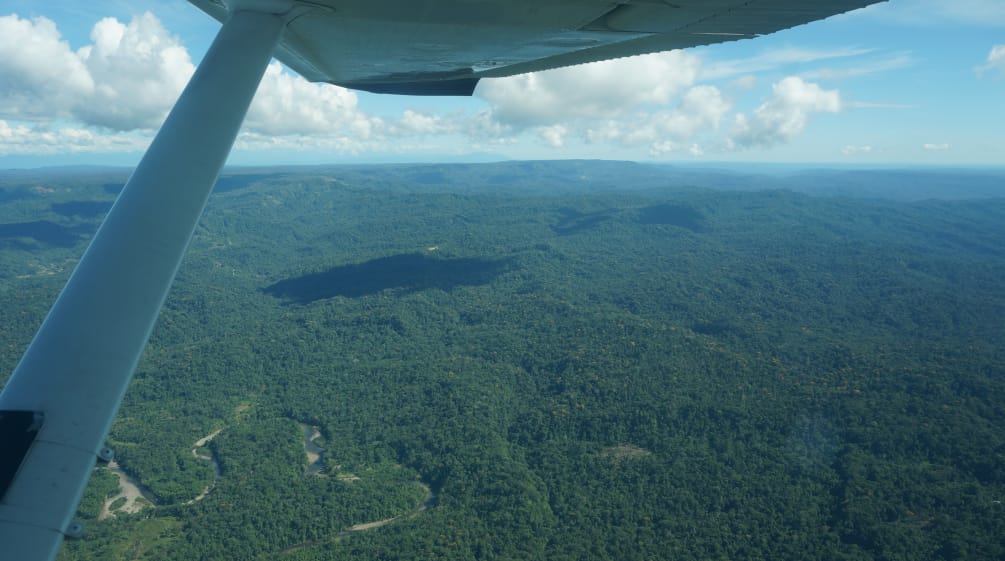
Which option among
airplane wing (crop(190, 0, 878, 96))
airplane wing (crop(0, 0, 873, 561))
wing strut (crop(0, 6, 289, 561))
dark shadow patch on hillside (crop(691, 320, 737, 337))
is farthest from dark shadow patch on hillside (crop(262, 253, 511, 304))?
wing strut (crop(0, 6, 289, 561))

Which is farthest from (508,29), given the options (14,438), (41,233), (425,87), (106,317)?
(41,233)

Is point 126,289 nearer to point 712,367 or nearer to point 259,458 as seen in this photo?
point 259,458

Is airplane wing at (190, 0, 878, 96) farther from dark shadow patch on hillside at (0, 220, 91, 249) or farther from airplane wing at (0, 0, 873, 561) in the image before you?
dark shadow patch on hillside at (0, 220, 91, 249)

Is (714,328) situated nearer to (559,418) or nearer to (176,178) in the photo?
(559,418)

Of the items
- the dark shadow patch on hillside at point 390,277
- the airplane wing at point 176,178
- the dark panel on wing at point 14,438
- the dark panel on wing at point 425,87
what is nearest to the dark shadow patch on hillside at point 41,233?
the dark shadow patch on hillside at point 390,277

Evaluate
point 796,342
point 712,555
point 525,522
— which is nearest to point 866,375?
point 796,342

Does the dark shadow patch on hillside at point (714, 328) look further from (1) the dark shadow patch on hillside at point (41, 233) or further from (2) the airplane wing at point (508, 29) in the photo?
(1) the dark shadow patch on hillside at point (41, 233)
